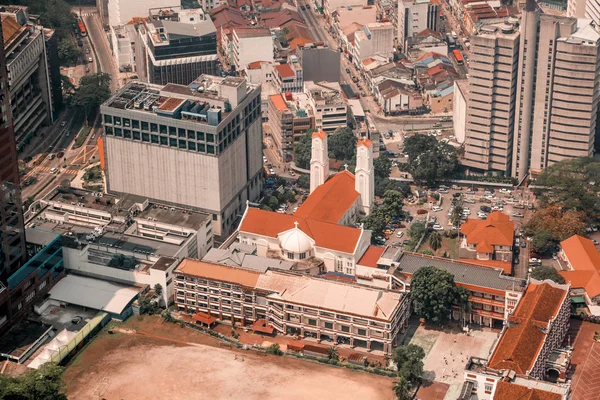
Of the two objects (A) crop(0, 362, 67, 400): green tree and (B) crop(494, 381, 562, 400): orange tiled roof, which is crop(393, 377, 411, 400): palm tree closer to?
(B) crop(494, 381, 562, 400): orange tiled roof

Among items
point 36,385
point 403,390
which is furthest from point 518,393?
point 36,385

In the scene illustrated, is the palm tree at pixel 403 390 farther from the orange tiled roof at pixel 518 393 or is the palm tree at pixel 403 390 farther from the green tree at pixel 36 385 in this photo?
the green tree at pixel 36 385

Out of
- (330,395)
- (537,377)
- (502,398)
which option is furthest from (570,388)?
(330,395)

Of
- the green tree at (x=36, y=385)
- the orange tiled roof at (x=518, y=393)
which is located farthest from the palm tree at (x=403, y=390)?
the green tree at (x=36, y=385)

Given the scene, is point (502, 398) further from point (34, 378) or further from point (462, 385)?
point (34, 378)

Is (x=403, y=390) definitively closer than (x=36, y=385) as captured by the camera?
No

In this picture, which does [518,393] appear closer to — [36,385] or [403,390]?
[403,390]
